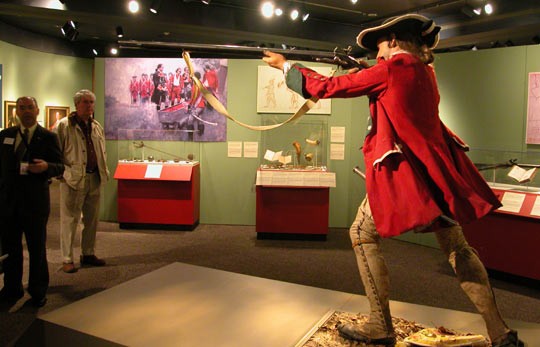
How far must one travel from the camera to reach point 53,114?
10.6 m

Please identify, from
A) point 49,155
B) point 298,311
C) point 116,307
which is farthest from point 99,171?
point 298,311

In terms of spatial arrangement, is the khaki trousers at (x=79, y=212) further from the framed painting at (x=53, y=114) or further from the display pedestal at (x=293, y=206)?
the framed painting at (x=53, y=114)

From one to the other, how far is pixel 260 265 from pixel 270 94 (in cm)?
287

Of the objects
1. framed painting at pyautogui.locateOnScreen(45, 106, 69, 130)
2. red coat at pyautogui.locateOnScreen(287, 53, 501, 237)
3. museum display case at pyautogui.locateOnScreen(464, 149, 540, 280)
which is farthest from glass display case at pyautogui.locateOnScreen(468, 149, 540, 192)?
framed painting at pyautogui.locateOnScreen(45, 106, 69, 130)

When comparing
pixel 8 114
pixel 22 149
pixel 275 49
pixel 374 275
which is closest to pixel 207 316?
pixel 374 275

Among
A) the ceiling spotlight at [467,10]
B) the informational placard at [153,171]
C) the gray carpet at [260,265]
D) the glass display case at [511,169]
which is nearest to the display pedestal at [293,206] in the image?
the gray carpet at [260,265]

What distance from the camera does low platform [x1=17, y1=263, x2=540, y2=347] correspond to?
236 cm

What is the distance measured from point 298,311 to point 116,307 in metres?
1.05

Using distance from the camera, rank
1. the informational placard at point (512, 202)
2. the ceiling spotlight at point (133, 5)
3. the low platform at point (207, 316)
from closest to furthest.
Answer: the low platform at point (207, 316)
the informational placard at point (512, 202)
the ceiling spotlight at point (133, 5)

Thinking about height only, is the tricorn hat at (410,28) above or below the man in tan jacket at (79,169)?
above

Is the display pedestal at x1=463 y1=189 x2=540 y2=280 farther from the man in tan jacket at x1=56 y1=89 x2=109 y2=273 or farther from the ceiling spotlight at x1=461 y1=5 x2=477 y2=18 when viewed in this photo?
the man in tan jacket at x1=56 y1=89 x2=109 y2=273

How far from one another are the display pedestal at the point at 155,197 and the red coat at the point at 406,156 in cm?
456

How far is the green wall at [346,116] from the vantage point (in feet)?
17.6

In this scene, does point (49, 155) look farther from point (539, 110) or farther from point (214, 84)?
point (539, 110)
